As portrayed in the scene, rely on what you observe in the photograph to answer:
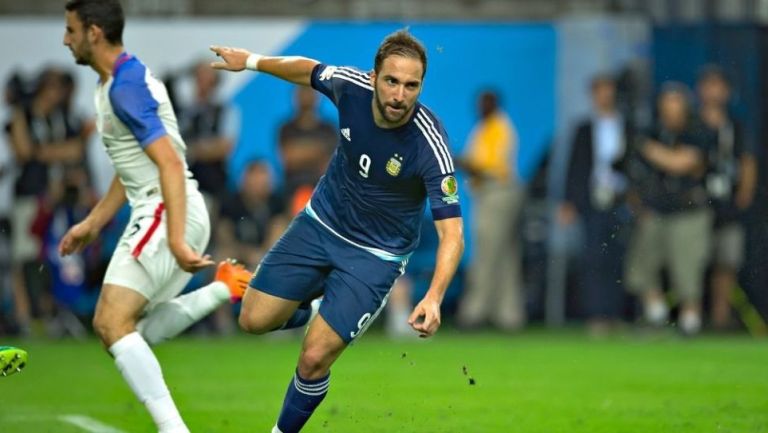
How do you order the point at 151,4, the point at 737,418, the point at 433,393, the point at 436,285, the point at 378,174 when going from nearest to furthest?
the point at 436,285 < the point at 378,174 < the point at 737,418 < the point at 433,393 < the point at 151,4

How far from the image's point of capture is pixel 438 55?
19.1 m

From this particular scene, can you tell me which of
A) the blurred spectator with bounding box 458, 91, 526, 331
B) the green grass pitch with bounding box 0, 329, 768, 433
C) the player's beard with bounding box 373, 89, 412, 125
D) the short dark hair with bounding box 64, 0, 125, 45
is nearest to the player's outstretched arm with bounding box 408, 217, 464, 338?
the player's beard with bounding box 373, 89, 412, 125

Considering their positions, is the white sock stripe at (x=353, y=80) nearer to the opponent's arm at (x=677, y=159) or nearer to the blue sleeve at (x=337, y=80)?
the blue sleeve at (x=337, y=80)

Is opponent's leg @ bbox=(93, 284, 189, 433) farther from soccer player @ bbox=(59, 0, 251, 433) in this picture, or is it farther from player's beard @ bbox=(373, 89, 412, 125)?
player's beard @ bbox=(373, 89, 412, 125)

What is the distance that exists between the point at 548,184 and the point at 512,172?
0.53 metres

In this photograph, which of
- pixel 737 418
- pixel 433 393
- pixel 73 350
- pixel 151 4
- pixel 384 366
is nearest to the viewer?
pixel 737 418

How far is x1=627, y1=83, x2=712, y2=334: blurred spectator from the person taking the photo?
18.2 meters

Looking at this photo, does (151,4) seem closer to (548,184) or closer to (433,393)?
(548,184)

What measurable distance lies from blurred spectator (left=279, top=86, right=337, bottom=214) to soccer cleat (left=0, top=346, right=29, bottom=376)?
359 inches

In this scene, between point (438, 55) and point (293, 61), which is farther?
point (438, 55)

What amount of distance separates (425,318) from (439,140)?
1261 mm

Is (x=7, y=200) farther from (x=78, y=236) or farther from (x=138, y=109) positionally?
(x=138, y=109)

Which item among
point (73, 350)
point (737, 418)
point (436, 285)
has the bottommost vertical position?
point (73, 350)

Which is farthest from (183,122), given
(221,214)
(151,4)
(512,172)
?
(512,172)
